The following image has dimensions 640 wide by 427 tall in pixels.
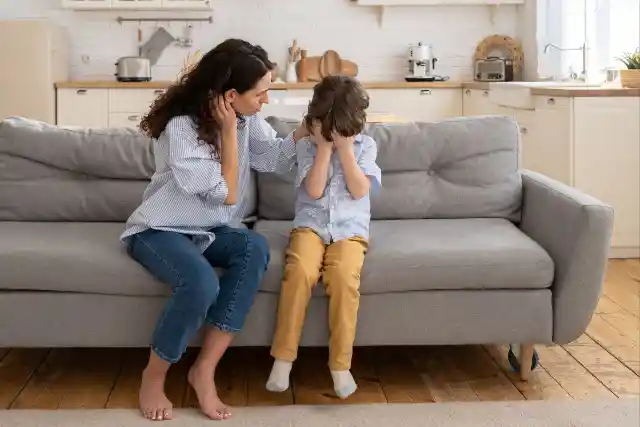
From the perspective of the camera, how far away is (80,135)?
313 cm

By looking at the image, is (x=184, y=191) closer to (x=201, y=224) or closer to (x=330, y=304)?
(x=201, y=224)

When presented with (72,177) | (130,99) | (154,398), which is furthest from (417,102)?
(154,398)

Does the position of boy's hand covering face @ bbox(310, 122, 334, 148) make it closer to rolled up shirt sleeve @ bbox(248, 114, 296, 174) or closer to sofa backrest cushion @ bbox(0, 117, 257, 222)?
rolled up shirt sleeve @ bbox(248, 114, 296, 174)

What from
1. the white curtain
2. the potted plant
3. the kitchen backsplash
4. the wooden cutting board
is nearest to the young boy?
the potted plant

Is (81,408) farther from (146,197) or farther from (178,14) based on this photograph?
(178,14)

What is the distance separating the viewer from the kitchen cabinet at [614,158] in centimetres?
457

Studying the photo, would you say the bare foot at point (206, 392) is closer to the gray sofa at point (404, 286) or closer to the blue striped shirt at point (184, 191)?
the gray sofa at point (404, 286)

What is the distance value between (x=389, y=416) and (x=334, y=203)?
25.3 inches

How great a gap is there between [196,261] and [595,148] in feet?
9.19

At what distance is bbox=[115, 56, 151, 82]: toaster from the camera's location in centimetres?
643

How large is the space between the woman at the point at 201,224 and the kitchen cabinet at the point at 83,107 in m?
3.77

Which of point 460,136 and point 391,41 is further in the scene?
point 391,41

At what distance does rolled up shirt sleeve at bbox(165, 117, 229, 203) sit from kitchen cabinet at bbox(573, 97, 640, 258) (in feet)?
8.37

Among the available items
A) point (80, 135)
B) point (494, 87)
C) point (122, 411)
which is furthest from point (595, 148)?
point (122, 411)
